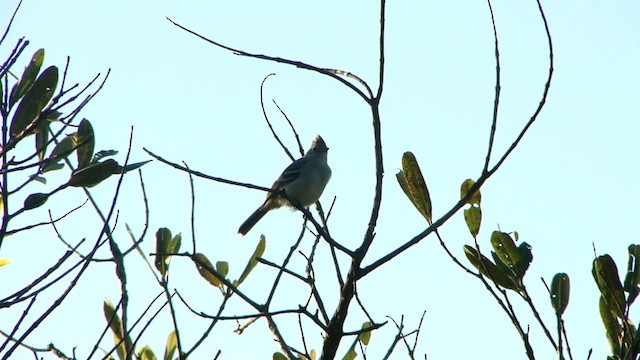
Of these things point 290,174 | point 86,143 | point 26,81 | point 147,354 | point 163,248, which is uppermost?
point 290,174

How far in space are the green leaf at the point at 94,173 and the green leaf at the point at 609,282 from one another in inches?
81.1

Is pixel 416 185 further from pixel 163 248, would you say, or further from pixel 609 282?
pixel 163 248

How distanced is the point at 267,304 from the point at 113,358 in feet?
3.24

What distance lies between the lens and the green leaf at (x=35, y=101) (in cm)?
331

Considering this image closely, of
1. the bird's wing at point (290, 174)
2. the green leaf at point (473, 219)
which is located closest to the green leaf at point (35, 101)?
the green leaf at point (473, 219)

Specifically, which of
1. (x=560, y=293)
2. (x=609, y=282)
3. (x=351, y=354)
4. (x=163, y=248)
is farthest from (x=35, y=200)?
(x=609, y=282)

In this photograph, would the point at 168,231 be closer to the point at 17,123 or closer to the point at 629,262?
the point at 17,123

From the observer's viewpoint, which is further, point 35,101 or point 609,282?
point 35,101

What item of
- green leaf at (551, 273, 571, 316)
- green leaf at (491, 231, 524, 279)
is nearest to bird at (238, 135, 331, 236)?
green leaf at (491, 231, 524, 279)

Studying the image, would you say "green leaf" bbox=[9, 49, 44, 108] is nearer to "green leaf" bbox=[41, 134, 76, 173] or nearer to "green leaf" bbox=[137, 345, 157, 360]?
"green leaf" bbox=[41, 134, 76, 173]

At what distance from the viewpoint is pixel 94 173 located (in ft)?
11.3

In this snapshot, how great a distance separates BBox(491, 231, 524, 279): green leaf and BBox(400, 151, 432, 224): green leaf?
27 cm

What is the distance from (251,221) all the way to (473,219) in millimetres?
6738

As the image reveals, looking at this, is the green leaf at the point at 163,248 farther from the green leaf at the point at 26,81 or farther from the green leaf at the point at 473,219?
the green leaf at the point at 473,219
